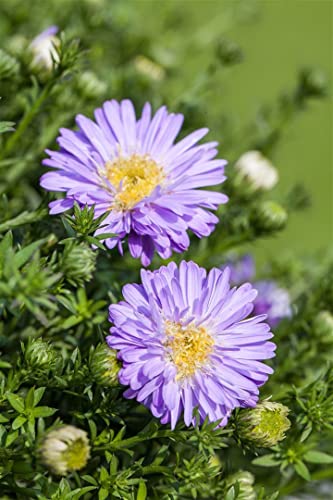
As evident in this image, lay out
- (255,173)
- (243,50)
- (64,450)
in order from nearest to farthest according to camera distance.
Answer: (64,450)
(255,173)
(243,50)

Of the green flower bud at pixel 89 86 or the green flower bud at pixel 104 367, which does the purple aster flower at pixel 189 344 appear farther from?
the green flower bud at pixel 89 86

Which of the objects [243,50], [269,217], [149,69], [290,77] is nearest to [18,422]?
[269,217]

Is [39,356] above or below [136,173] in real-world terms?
below

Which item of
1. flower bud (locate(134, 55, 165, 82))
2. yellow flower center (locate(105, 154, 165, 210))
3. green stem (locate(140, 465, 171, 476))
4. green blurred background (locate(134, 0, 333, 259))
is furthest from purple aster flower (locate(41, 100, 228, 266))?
green blurred background (locate(134, 0, 333, 259))

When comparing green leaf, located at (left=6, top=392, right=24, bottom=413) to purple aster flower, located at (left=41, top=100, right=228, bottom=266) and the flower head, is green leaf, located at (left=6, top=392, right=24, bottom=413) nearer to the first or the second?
purple aster flower, located at (left=41, top=100, right=228, bottom=266)

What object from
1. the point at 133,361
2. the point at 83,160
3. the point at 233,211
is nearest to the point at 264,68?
the point at 233,211

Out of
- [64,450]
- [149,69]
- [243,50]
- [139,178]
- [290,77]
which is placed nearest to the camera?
[64,450]

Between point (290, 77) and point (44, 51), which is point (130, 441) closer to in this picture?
point (44, 51)

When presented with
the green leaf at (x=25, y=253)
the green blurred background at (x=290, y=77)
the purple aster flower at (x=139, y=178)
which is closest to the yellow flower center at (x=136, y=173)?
the purple aster flower at (x=139, y=178)
